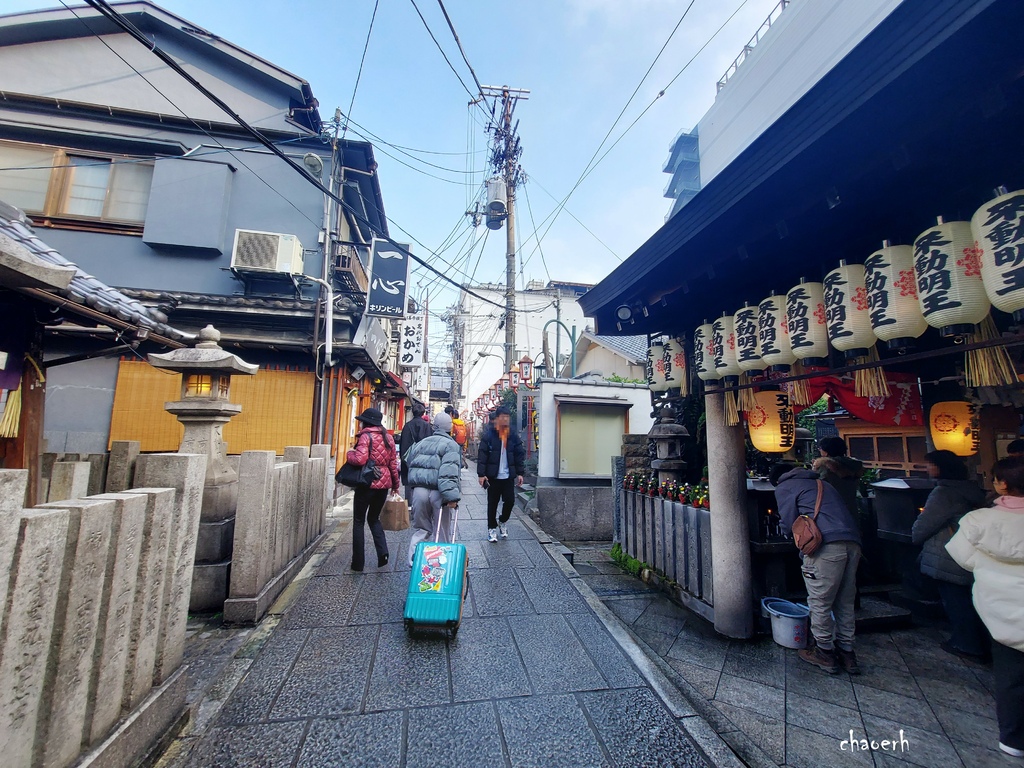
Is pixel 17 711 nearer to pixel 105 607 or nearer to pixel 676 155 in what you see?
pixel 105 607

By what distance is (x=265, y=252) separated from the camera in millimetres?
10625

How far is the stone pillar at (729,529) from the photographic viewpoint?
5.07 metres

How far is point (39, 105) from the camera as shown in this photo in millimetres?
10602

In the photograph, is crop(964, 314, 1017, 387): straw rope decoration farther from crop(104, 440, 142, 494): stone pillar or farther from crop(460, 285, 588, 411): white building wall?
crop(460, 285, 588, 411): white building wall

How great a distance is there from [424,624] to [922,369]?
774 centimetres

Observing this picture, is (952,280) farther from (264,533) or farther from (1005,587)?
(264,533)

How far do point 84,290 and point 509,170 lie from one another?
1406 cm

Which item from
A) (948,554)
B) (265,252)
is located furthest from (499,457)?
(265,252)

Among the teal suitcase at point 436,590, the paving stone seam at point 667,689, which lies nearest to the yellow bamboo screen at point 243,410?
the teal suitcase at point 436,590

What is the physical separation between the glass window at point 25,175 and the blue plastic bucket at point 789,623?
17.1 meters

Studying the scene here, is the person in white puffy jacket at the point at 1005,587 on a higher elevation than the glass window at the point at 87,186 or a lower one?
lower

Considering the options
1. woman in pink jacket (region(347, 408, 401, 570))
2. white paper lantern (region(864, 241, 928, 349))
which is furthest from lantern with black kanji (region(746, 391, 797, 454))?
woman in pink jacket (region(347, 408, 401, 570))

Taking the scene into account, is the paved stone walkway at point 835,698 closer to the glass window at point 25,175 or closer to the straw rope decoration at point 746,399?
the straw rope decoration at point 746,399

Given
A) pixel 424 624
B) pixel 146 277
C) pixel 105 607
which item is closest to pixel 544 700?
pixel 424 624
